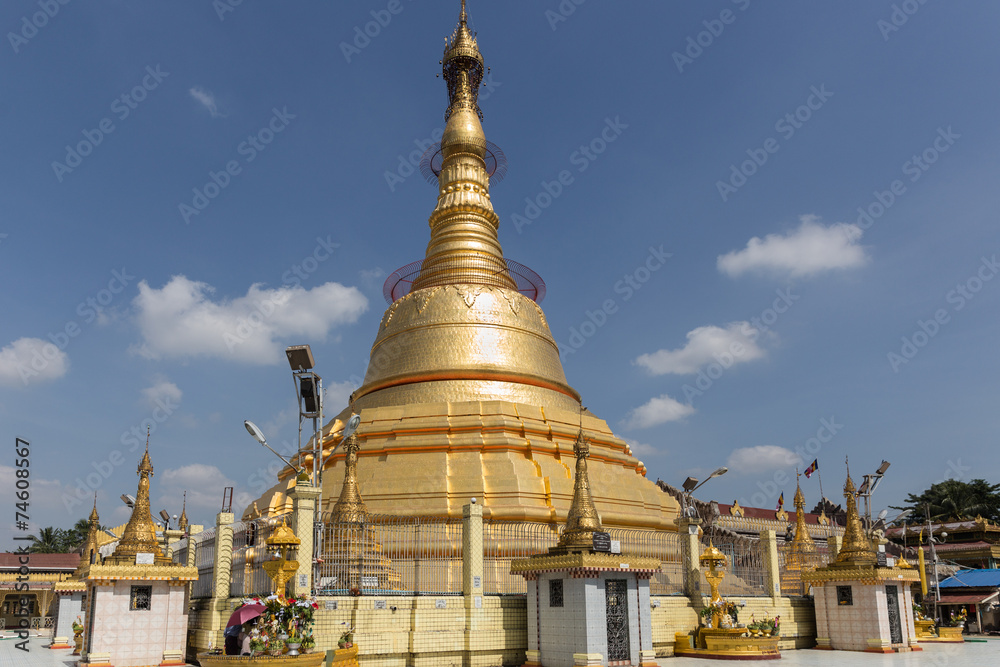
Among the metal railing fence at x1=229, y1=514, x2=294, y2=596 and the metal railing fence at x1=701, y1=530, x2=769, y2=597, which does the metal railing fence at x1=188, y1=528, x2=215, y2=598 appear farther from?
the metal railing fence at x1=701, y1=530, x2=769, y2=597

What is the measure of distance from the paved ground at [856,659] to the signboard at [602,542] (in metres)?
3.54

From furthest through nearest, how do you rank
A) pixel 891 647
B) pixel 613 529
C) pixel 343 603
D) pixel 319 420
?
pixel 613 529
pixel 891 647
pixel 319 420
pixel 343 603

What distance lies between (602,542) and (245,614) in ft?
26.7

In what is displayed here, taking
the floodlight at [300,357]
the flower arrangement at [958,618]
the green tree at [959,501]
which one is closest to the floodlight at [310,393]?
the floodlight at [300,357]

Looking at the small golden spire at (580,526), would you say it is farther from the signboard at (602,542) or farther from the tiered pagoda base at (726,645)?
the tiered pagoda base at (726,645)

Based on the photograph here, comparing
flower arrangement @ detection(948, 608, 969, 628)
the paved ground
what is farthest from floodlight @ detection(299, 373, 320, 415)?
flower arrangement @ detection(948, 608, 969, 628)

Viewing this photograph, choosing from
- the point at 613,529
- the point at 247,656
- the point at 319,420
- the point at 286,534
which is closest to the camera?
the point at 247,656

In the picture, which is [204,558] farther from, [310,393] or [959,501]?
[959,501]

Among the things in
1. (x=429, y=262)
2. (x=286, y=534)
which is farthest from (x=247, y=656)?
(x=429, y=262)

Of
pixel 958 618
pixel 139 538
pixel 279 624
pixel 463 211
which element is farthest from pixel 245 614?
pixel 958 618

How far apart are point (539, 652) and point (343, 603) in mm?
4805

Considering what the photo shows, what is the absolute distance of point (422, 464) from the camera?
89.6 feet

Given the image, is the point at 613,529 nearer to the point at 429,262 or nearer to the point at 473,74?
the point at 429,262

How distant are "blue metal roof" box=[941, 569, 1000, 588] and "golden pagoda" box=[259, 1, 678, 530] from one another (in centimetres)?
1490
